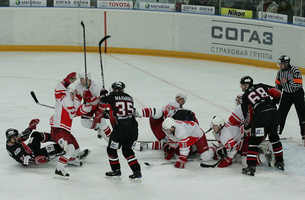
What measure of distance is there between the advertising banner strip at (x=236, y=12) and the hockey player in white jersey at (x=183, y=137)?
6850 millimetres

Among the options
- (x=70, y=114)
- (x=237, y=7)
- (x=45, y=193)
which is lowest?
(x=45, y=193)

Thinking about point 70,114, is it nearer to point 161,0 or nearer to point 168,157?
point 168,157

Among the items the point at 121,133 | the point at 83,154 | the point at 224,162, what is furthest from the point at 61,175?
the point at 224,162

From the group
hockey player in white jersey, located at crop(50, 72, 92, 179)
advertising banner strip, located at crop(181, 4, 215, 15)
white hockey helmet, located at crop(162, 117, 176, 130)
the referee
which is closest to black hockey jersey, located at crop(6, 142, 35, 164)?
hockey player in white jersey, located at crop(50, 72, 92, 179)

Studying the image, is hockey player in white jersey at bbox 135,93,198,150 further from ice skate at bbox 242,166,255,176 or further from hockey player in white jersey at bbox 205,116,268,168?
ice skate at bbox 242,166,255,176

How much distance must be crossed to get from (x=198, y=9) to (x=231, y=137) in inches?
303

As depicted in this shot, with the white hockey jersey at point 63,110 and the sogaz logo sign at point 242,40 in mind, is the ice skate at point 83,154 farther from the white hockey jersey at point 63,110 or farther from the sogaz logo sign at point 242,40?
the sogaz logo sign at point 242,40

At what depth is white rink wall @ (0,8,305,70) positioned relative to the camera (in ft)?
43.8

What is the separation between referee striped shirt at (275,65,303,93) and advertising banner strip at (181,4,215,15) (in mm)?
6104

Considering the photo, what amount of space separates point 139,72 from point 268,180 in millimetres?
6627

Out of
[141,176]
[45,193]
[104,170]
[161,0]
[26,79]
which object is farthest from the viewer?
[161,0]

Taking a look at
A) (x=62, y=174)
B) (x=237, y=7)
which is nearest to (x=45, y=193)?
(x=62, y=174)

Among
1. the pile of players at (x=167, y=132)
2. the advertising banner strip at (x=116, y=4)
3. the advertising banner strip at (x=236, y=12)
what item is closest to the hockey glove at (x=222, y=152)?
the pile of players at (x=167, y=132)

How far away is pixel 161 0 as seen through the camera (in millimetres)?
14312
